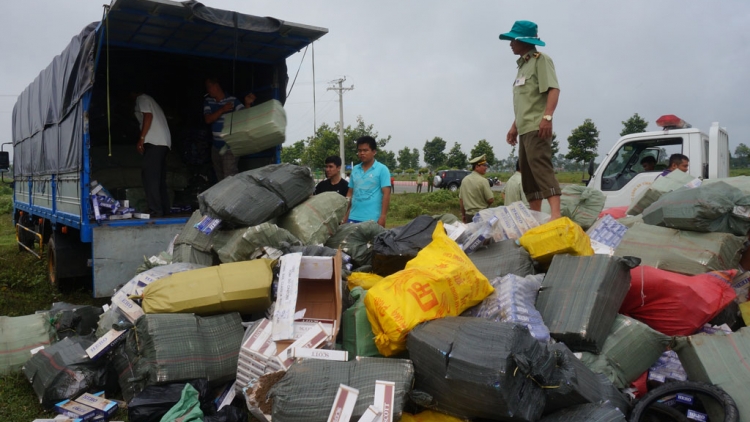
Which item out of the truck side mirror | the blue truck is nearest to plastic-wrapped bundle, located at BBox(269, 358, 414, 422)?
the blue truck

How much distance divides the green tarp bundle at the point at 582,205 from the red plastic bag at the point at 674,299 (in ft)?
4.47

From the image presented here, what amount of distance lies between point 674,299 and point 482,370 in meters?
1.65

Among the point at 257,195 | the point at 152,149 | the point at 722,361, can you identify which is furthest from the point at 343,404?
the point at 152,149

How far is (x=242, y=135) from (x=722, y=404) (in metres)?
4.65

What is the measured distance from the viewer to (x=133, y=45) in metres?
5.42

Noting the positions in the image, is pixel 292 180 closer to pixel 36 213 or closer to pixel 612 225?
pixel 612 225

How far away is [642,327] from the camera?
3.11 m

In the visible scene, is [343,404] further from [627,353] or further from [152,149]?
[152,149]

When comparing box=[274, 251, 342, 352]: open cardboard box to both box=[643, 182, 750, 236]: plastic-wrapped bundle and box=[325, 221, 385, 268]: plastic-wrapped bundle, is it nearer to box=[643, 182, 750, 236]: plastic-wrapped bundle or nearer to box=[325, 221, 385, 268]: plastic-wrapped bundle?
box=[325, 221, 385, 268]: plastic-wrapped bundle

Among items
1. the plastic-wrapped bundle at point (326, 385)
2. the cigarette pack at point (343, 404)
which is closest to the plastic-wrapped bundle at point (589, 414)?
the plastic-wrapped bundle at point (326, 385)

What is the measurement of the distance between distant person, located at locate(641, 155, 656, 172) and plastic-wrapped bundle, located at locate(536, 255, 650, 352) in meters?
4.36

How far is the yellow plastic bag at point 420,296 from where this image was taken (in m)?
2.79

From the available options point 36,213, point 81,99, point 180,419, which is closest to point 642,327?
point 180,419

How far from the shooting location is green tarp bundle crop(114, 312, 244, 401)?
2.97 metres
